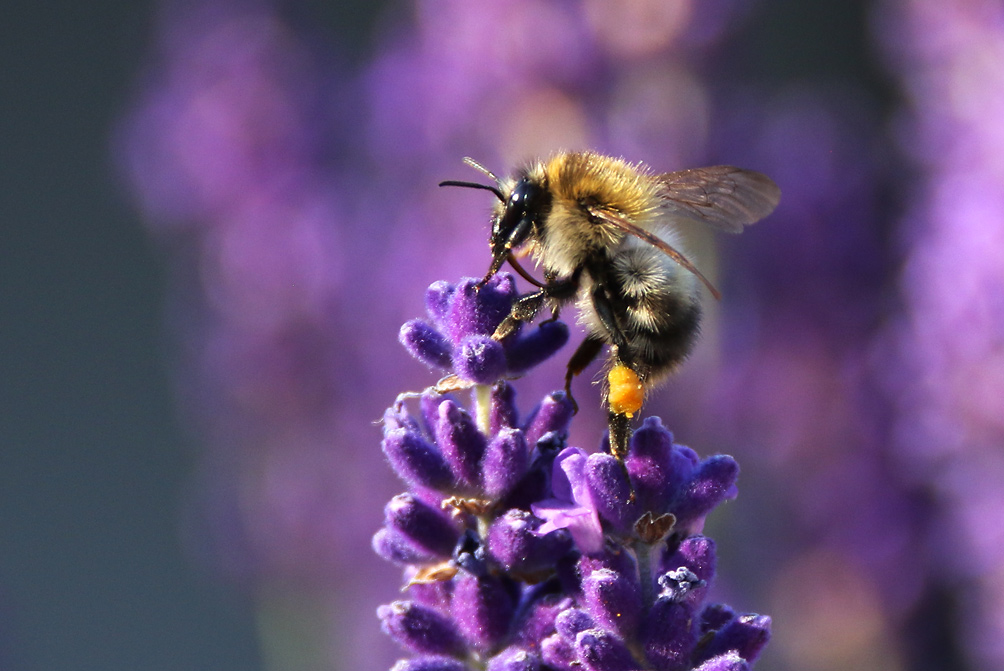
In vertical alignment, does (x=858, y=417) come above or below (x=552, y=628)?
above

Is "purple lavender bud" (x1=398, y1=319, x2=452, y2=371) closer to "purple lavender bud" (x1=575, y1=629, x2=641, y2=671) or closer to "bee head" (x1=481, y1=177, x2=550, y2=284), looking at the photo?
"bee head" (x1=481, y1=177, x2=550, y2=284)

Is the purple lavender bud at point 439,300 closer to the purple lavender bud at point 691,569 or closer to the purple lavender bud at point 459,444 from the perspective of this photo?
the purple lavender bud at point 459,444

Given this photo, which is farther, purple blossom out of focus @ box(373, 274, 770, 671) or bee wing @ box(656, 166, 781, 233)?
bee wing @ box(656, 166, 781, 233)

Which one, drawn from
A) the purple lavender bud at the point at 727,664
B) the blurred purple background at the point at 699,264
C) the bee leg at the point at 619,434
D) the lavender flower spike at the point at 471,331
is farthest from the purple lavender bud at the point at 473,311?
the blurred purple background at the point at 699,264

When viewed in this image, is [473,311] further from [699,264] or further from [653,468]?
[699,264]

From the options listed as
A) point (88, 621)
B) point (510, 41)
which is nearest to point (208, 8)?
point (510, 41)

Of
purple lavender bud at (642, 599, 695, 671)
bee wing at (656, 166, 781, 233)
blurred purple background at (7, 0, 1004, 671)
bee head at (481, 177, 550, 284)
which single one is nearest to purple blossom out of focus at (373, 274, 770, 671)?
purple lavender bud at (642, 599, 695, 671)

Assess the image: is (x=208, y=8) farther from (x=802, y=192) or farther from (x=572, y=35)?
(x=802, y=192)
